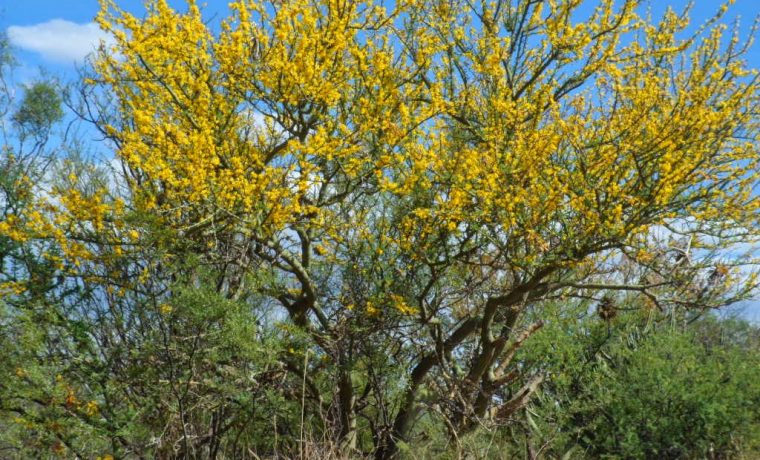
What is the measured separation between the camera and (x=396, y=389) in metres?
7.57

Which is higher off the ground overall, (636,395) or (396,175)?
(396,175)

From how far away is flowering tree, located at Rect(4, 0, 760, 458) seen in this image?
20.2 feet

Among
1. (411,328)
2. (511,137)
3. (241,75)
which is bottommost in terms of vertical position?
(411,328)

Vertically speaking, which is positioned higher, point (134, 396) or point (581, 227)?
point (581, 227)

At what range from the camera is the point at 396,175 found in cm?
697

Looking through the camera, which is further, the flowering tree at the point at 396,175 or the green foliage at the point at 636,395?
the green foliage at the point at 636,395

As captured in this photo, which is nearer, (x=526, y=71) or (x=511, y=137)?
(x=511, y=137)

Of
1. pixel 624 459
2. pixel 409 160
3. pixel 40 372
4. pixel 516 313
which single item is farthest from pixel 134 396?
pixel 624 459

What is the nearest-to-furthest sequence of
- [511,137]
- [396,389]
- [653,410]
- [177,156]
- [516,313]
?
[177,156]
[511,137]
[396,389]
[516,313]
[653,410]

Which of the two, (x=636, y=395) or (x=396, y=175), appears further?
(x=636, y=395)

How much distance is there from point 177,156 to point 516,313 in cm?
428

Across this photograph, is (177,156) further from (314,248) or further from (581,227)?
(581,227)

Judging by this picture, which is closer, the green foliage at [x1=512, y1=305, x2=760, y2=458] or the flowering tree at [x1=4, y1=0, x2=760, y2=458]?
the flowering tree at [x1=4, y1=0, x2=760, y2=458]

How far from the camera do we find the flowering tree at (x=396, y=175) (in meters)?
6.17
